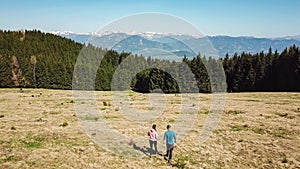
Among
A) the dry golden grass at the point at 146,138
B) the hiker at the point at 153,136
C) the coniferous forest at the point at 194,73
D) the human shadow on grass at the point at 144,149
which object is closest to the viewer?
the dry golden grass at the point at 146,138

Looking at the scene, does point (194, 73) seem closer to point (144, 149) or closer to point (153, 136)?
point (144, 149)

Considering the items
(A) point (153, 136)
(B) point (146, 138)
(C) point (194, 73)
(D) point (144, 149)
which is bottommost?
(D) point (144, 149)

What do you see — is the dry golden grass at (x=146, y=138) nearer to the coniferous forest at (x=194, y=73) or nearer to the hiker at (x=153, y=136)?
the hiker at (x=153, y=136)

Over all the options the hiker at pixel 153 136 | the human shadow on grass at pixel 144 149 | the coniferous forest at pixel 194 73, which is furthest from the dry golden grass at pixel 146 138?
the coniferous forest at pixel 194 73

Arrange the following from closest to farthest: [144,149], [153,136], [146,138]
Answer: [153,136], [144,149], [146,138]

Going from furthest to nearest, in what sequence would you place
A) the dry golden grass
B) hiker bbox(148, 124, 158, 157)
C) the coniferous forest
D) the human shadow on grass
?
the coniferous forest
the human shadow on grass
hiker bbox(148, 124, 158, 157)
the dry golden grass

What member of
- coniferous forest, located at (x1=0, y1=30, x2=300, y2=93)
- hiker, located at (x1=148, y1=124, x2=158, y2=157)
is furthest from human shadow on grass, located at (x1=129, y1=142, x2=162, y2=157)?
coniferous forest, located at (x1=0, y1=30, x2=300, y2=93)

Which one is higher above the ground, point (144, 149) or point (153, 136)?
point (153, 136)

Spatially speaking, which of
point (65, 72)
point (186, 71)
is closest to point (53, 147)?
point (186, 71)

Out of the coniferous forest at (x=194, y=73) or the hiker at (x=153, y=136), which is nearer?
the hiker at (x=153, y=136)

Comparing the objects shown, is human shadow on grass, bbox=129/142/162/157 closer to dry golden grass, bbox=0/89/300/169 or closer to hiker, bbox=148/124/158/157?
hiker, bbox=148/124/158/157

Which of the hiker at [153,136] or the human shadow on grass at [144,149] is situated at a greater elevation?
the hiker at [153,136]

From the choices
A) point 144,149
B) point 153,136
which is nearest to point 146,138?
point 144,149

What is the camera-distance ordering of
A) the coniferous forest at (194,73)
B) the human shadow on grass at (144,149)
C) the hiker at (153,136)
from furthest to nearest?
1. the coniferous forest at (194,73)
2. the human shadow on grass at (144,149)
3. the hiker at (153,136)
